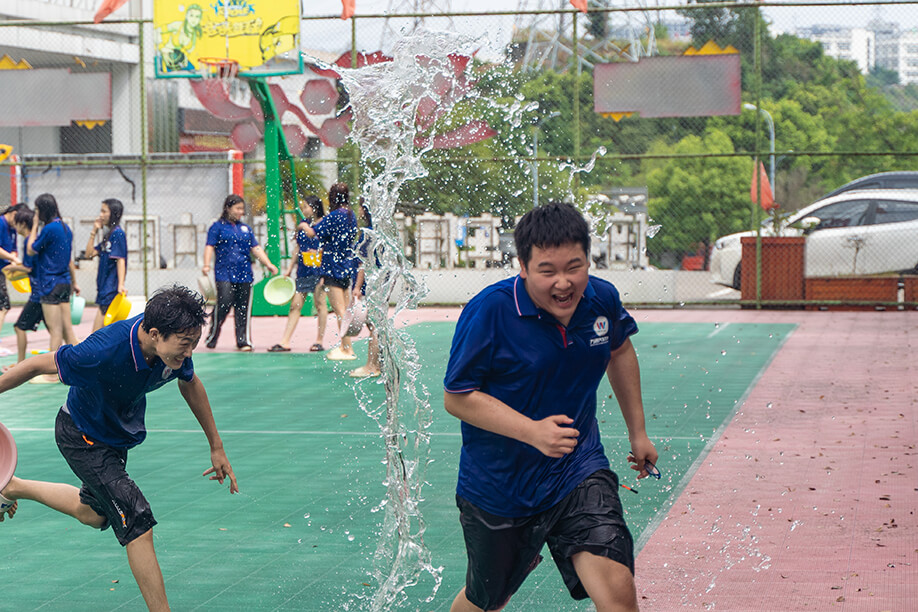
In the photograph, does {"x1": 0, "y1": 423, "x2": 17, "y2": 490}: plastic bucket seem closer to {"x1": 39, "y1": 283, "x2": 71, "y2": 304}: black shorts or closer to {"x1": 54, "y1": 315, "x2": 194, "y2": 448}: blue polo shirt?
{"x1": 54, "y1": 315, "x2": 194, "y2": 448}: blue polo shirt

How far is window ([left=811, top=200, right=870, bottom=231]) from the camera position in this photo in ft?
69.4

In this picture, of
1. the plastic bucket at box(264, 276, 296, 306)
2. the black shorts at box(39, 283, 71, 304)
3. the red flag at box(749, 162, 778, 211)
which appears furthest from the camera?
the red flag at box(749, 162, 778, 211)

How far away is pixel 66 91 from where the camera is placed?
21891 millimetres

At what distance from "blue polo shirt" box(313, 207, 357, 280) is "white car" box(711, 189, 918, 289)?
31.6 feet

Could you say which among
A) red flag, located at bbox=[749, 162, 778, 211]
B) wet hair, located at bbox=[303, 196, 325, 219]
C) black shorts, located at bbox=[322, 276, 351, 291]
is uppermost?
red flag, located at bbox=[749, 162, 778, 211]

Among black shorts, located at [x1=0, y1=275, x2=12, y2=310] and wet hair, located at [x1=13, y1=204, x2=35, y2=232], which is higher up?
wet hair, located at [x1=13, y1=204, x2=35, y2=232]

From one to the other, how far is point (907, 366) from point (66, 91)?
50.8 ft

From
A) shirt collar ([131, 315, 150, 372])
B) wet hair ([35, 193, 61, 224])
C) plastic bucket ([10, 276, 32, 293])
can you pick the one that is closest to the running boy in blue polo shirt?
shirt collar ([131, 315, 150, 372])

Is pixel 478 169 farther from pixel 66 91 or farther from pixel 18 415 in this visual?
pixel 18 415

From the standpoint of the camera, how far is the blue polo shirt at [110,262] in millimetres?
12703

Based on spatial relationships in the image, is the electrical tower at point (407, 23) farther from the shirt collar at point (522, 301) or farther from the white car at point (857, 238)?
the shirt collar at point (522, 301)

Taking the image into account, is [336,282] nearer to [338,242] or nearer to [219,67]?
[338,242]

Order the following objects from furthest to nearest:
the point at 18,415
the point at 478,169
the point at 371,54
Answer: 1. the point at 478,169
2. the point at 371,54
3. the point at 18,415

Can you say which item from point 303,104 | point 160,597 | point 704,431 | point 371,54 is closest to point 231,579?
point 160,597
